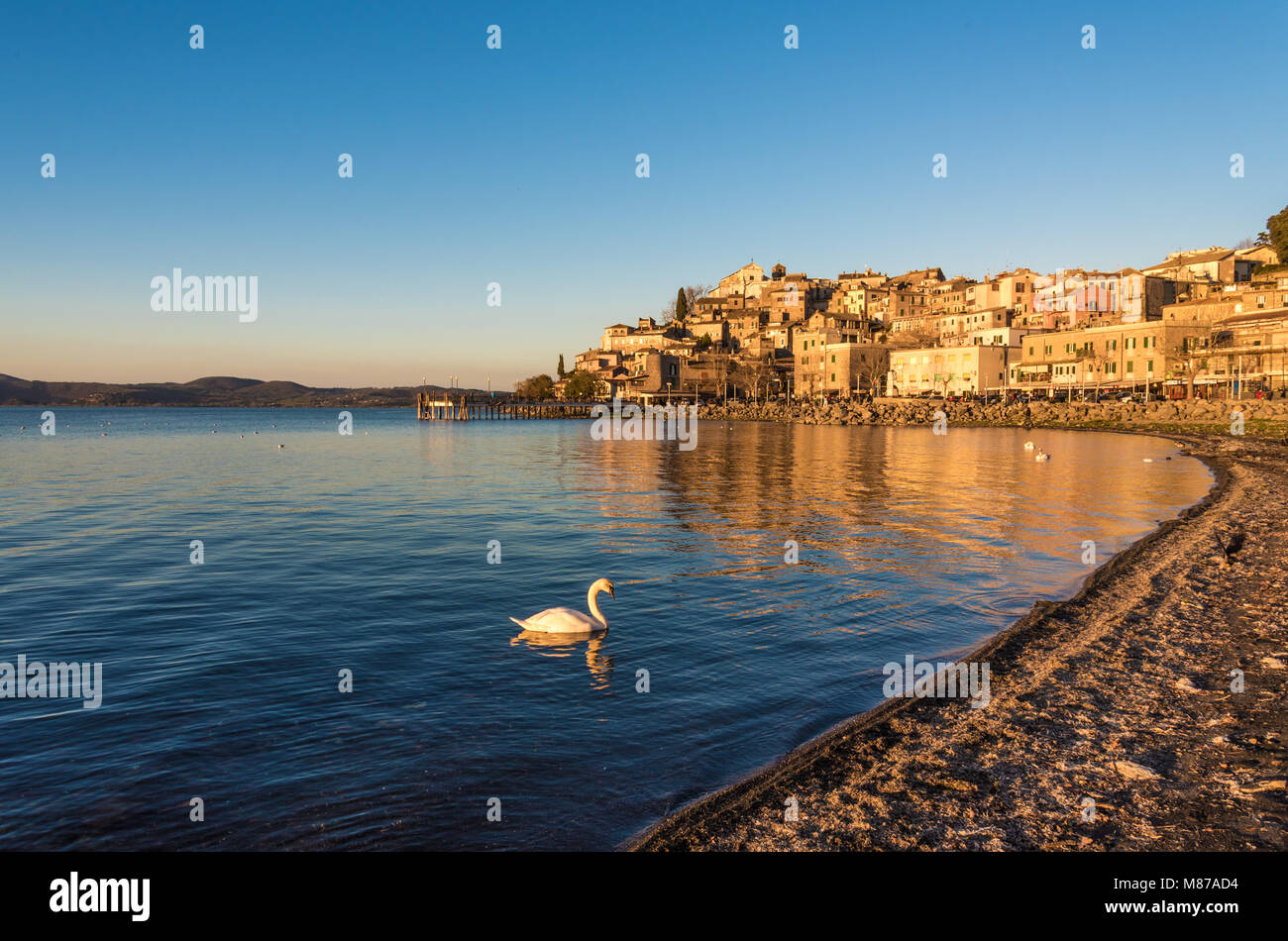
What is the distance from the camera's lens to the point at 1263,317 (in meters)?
73.1

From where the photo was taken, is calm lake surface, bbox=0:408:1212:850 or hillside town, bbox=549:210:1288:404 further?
hillside town, bbox=549:210:1288:404

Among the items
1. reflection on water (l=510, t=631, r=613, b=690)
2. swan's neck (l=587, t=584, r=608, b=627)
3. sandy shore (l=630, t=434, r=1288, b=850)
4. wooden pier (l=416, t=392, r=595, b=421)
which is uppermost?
wooden pier (l=416, t=392, r=595, b=421)

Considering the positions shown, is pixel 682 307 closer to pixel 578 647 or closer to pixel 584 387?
pixel 584 387

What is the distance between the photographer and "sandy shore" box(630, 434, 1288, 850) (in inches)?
246

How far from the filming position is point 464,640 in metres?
12.9

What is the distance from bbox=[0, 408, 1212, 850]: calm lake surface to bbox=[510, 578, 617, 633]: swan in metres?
0.34

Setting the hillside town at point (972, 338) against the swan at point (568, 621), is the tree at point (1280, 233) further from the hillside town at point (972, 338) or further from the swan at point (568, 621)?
the swan at point (568, 621)

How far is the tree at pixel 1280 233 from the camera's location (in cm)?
8686

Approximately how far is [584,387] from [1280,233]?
389 feet

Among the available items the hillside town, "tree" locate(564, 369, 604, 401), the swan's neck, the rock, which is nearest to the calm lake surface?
the swan's neck

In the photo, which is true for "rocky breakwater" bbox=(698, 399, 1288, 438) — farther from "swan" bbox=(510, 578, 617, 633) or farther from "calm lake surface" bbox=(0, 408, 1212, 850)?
"swan" bbox=(510, 578, 617, 633)

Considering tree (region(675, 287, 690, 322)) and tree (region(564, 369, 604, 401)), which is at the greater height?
tree (region(675, 287, 690, 322))

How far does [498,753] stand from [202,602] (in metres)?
10.5
